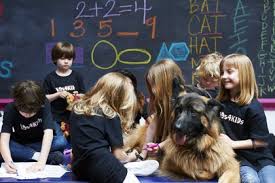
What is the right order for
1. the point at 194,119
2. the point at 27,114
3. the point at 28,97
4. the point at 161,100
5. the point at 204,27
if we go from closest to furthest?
the point at 194,119 < the point at 161,100 < the point at 28,97 < the point at 27,114 < the point at 204,27

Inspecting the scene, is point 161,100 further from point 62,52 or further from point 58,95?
point 62,52

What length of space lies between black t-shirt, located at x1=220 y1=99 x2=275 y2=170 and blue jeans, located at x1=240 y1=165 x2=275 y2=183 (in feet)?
0.19

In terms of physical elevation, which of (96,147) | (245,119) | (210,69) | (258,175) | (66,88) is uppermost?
(210,69)

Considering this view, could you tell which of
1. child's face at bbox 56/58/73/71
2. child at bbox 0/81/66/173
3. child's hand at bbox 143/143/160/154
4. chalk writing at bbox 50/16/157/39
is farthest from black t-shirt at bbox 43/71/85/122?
child's hand at bbox 143/143/160/154

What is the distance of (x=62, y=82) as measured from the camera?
15.5ft

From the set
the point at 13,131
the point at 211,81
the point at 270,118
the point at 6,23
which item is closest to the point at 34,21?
the point at 6,23

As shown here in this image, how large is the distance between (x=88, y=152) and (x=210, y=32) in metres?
2.72

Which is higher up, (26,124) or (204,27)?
(204,27)

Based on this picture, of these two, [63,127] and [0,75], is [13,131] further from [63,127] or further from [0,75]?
[0,75]

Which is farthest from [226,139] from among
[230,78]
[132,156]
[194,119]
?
[132,156]

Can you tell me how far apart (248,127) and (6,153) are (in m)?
1.89

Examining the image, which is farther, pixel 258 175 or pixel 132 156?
pixel 132 156

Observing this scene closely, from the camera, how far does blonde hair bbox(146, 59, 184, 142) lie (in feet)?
11.2

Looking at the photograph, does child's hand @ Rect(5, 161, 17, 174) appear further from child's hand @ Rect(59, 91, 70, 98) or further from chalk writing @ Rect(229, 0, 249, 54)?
chalk writing @ Rect(229, 0, 249, 54)
